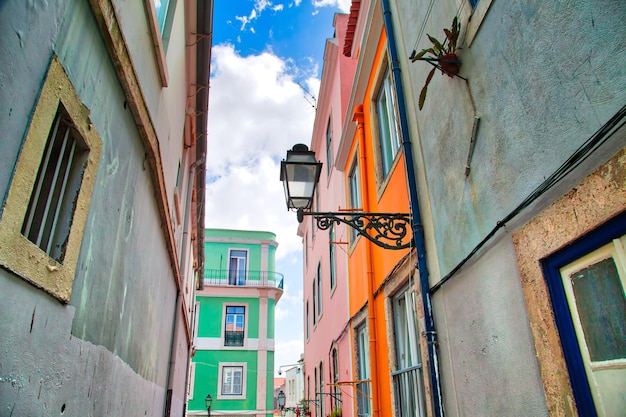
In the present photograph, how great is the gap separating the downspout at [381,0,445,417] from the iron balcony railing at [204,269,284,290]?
22.6m

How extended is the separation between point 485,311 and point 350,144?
18.9 feet

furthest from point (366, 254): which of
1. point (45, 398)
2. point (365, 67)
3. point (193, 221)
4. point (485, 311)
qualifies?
point (193, 221)

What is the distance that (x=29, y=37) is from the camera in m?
1.94

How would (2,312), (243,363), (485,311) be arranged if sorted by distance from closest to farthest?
(2,312) → (485,311) → (243,363)

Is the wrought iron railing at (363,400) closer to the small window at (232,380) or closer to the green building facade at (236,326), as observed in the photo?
the green building facade at (236,326)

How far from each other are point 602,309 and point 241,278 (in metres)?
26.0

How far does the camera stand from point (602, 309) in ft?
6.63

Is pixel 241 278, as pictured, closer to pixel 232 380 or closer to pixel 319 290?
pixel 232 380

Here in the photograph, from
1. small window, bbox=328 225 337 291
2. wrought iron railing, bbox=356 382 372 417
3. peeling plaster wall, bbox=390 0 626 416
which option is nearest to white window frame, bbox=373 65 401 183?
peeling plaster wall, bbox=390 0 626 416

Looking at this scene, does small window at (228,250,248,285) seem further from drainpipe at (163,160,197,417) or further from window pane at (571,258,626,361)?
window pane at (571,258,626,361)

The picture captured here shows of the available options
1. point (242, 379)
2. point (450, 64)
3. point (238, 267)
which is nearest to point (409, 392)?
point (450, 64)

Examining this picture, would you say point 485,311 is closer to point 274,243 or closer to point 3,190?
point 3,190

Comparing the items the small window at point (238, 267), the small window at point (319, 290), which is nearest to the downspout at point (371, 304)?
the small window at point (319, 290)

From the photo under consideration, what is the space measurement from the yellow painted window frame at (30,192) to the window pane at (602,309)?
2.54 meters
